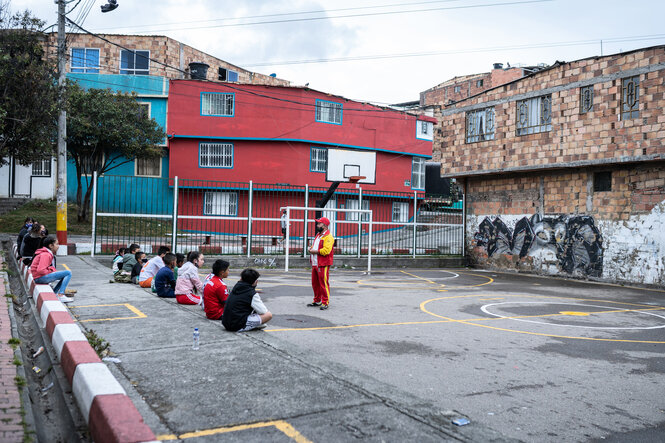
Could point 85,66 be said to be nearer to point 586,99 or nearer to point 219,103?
point 219,103

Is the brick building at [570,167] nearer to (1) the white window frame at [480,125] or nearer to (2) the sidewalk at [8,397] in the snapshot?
(1) the white window frame at [480,125]

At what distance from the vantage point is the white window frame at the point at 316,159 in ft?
102

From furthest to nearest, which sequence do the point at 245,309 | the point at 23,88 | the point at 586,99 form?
1. the point at 586,99
2. the point at 23,88
3. the point at 245,309

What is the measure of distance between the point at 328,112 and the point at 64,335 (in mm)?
26614

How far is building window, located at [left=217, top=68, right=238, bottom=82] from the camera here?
37.6m

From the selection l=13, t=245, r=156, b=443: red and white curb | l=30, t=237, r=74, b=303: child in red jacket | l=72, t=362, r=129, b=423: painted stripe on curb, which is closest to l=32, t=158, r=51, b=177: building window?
l=30, t=237, r=74, b=303: child in red jacket

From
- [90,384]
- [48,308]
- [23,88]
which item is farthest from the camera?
[23,88]

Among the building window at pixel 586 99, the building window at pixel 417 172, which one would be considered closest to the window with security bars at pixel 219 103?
the building window at pixel 417 172

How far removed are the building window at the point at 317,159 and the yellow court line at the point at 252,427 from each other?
27.3 meters

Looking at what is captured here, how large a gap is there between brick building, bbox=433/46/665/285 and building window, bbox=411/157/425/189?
11302 mm

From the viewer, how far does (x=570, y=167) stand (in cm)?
1923

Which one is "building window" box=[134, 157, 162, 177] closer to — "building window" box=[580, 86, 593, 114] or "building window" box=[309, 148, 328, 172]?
"building window" box=[309, 148, 328, 172]

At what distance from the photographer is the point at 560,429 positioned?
4336 mm

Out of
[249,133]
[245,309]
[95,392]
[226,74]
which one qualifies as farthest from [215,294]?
[226,74]
